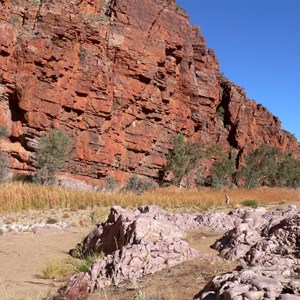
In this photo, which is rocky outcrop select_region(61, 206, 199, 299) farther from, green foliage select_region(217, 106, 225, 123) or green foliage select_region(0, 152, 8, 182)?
green foliage select_region(217, 106, 225, 123)

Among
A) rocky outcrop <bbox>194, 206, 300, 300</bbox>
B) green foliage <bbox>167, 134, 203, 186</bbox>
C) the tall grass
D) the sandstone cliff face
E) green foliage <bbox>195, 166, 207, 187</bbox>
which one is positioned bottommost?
the tall grass

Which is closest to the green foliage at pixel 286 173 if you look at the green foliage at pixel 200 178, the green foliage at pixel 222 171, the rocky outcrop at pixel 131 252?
the green foliage at pixel 222 171

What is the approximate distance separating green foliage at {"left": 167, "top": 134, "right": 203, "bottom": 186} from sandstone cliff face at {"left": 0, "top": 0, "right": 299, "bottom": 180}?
5.68 feet

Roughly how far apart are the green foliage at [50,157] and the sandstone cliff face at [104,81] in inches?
264

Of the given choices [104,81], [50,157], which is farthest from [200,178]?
[50,157]

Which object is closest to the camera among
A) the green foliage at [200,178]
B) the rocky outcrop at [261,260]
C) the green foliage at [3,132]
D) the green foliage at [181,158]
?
the rocky outcrop at [261,260]

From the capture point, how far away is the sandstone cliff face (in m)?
38.1


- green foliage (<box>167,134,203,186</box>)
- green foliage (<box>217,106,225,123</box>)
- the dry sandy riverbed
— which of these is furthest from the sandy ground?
green foliage (<box>217,106,225,123</box>)

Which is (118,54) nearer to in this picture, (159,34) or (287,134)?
(159,34)

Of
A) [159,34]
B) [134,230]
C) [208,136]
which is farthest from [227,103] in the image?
[134,230]

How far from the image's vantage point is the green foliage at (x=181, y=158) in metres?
45.1

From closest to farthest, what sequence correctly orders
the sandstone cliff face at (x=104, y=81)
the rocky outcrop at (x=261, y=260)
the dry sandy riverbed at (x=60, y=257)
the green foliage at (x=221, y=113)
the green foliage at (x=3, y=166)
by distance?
the rocky outcrop at (x=261, y=260), the dry sandy riverbed at (x=60, y=257), the green foliage at (x=3, y=166), the sandstone cliff face at (x=104, y=81), the green foliage at (x=221, y=113)

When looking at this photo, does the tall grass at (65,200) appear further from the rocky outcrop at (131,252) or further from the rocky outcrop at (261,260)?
the rocky outcrop at (261,260)

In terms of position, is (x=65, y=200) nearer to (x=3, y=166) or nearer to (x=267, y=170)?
(x=3, y=166)
